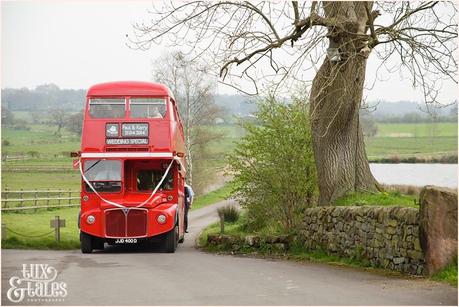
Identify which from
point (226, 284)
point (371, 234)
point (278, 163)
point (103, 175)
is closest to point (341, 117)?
point (278, 163)

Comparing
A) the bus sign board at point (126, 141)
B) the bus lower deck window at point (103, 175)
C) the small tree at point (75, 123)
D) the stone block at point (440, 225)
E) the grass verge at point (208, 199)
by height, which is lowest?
the grass verge at point (208, 199)

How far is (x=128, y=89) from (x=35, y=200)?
17724mm

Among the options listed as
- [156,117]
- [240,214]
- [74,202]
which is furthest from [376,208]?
[74,202]

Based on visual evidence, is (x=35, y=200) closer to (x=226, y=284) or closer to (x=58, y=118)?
(x=226, y=284)

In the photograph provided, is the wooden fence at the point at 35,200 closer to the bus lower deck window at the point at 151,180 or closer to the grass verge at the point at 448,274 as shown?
the bus lower deck window at the point at 151,180

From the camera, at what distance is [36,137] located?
73688 mm

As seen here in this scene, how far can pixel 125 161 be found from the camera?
2300cm

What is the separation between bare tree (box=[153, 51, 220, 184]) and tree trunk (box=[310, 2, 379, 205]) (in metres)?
36.9

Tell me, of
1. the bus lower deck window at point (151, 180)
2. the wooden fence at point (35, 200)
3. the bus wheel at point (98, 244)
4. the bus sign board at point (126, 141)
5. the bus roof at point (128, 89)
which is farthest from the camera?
the wooden fence at point (35, 200)

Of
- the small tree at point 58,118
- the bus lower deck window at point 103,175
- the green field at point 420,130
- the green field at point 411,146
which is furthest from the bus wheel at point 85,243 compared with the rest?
the small tree at point 58,118

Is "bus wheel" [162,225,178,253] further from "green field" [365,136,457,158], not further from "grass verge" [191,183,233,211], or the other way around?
"grass verge" [191,183,233,211]

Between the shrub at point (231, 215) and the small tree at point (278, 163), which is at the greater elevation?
the small tree at point (278, 163)

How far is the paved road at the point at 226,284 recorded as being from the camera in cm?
1109

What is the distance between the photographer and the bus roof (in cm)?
2294
